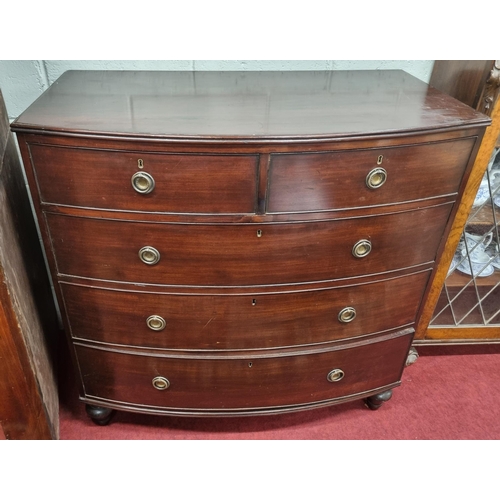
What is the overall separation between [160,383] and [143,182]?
2.27ft

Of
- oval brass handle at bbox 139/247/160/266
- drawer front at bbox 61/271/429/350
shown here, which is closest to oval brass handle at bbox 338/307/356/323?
drawer front at bbox 61/271/429/350

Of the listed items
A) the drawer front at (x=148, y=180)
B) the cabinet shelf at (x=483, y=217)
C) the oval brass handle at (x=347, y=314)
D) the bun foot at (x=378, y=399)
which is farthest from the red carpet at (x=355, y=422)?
the drawer front at (x=148, y=180)

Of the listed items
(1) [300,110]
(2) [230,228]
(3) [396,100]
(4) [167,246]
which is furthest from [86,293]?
(3) [396,100]

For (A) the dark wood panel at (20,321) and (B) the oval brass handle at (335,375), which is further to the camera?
(B) the oval brass handle at (335,375)

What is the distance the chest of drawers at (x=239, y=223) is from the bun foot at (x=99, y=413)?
0.11 metres

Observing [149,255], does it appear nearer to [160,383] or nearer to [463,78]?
[160,383]

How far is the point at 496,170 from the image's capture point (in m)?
1.55

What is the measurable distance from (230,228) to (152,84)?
0.54 meters

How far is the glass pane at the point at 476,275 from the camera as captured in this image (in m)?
1.65

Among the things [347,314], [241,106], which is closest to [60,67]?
[241,106]

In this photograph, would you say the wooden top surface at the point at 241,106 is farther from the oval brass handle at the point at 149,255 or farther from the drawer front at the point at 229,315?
the drawer front at the point at 229,315

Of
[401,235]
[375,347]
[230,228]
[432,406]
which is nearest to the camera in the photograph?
[230,228]

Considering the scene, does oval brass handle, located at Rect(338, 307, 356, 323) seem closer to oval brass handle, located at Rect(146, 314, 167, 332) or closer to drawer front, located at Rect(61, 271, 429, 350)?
drawer front, located at Rect(61, 271, 429, 350)
